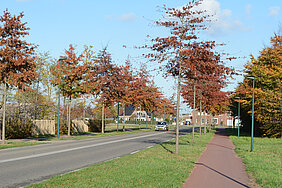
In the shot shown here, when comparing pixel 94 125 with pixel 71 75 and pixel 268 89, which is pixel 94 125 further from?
pixel 268 89

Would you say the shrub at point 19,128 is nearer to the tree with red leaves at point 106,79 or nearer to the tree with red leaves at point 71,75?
the tree with red leaves at point 71,75

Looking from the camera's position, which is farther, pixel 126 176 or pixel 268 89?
pixel 268 89

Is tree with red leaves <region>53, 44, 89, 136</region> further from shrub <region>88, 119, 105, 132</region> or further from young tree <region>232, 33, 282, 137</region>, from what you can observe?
young tree <region>232, 33, 282, 137</region>

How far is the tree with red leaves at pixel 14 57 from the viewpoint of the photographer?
20.3m

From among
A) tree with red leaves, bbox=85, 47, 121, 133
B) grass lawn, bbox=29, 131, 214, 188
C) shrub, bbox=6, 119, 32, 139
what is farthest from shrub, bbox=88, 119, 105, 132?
grass lawn, bbox=29, 131, 214, 188

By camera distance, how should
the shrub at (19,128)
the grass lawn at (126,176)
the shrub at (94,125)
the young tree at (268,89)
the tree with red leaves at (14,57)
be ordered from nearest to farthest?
the grass lawn at (126,176)
the tree with red leaves at (14,57)
the shrub at (19,128)
the young tree at (268,89)
the shrub at (94,125)

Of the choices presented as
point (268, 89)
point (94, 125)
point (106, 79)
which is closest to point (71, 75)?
point (106, 79)

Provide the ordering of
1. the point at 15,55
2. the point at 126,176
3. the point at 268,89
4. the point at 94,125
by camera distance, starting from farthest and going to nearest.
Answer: the point at 94,125
the point at 268,89
the point at 15,55
the point at 126,176

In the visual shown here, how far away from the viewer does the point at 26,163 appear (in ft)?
40.0

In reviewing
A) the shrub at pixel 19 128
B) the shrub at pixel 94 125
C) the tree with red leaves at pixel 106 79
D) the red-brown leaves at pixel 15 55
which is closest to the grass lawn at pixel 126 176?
the red-brown leaves at pixel 15 55

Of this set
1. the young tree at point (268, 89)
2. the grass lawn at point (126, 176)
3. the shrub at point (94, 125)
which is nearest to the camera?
the grass lawn at point (126, 176)

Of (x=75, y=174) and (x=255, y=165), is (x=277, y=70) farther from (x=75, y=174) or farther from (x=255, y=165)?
(x=75, y=174)

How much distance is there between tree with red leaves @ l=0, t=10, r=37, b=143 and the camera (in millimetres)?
20344

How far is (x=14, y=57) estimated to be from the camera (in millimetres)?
20844
